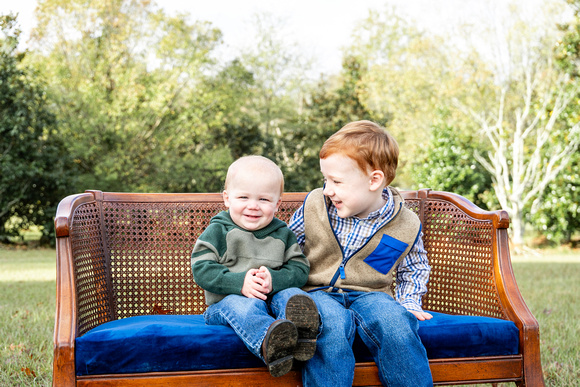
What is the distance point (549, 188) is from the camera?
46.6 feet

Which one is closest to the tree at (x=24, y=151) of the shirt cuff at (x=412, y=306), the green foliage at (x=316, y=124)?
the green foliage at (x=316, y=124)

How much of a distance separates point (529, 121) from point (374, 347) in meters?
15.0

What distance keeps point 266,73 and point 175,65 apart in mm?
3931

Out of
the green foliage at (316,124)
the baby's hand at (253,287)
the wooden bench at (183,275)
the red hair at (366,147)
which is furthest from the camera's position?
the green foliage at (316,124)

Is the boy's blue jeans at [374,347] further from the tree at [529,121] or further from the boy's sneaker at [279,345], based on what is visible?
the tree at [529,121]

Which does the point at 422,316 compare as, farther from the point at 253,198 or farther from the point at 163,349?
the point at 163,349

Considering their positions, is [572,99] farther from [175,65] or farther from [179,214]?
[179,214]

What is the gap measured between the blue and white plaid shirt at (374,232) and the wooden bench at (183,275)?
13.5 inches

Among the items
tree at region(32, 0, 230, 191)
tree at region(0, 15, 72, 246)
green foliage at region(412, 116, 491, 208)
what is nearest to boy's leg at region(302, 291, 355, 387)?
tree at region(0, 15, 72, 246)

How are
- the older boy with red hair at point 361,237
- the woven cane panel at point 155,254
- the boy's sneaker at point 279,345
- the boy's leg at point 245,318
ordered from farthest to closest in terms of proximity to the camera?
the woven cane panel at point 155,254
the older boy with red hair at point 361,237
the boy's leg at point 245,318
the boy's sneaker at point 279,345

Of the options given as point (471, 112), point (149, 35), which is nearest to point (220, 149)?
point (149, 35)

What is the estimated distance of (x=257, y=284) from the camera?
231cm

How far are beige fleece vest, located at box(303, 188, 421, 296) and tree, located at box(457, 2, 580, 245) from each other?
12181 mm

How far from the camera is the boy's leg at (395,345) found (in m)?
2.18
